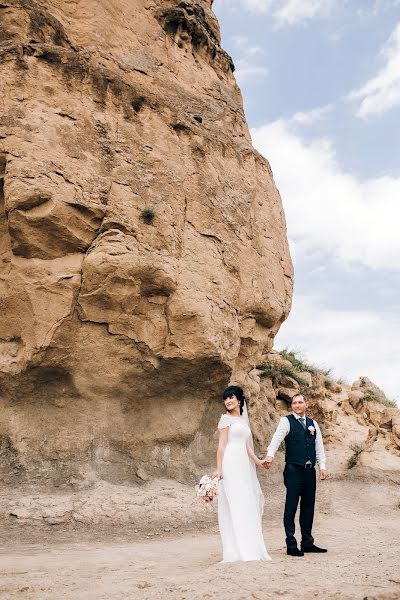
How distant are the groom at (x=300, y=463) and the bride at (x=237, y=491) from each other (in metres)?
0.31

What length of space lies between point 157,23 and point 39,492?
10.3 m

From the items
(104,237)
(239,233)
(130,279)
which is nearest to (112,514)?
(130,279)

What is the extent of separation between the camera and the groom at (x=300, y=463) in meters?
6.03

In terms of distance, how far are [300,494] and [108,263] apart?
4.62m

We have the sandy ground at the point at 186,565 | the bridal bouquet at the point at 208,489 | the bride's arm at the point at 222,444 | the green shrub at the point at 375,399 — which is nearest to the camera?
the sandy ground at the point at 186,565

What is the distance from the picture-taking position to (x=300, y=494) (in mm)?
6141

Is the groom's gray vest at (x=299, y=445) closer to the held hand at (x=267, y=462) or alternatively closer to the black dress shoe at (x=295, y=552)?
the held hand at (x=267, y=462)

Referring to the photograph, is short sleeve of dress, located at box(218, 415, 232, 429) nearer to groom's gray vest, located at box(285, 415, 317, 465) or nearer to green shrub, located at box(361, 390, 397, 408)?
groom's gray vest, located at box(285, 415, 317, 465)

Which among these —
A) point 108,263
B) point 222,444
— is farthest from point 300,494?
point 108,263

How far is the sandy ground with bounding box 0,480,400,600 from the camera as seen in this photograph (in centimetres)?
425

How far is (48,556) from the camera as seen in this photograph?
6.29 meters

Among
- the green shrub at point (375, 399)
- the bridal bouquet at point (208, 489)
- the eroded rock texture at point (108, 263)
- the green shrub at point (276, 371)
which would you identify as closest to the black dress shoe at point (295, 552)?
the bridal bouquet at point (208, 489)

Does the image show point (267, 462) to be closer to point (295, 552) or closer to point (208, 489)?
point (208, 489)

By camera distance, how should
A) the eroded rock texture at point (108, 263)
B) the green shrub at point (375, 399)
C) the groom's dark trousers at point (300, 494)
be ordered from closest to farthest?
the groom's dark trousers at point (300, 494) < the eroded rock texture at point (108, 263) < the green shrub at point (375, 399)
